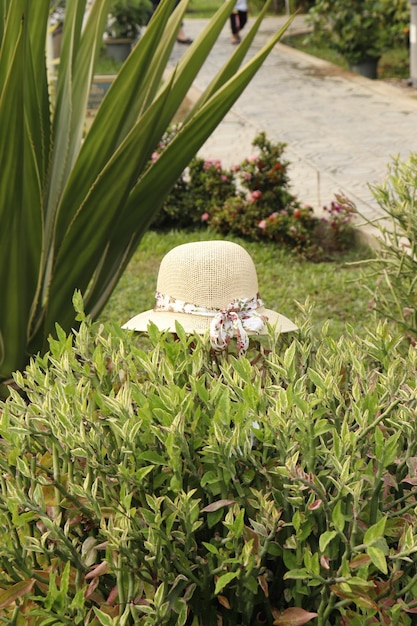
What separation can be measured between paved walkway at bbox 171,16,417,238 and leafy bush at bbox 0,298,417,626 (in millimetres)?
5230

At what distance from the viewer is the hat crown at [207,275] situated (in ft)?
7.76

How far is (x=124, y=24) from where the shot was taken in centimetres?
1516

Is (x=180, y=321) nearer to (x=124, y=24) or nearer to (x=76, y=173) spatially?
(x=76, y=173)

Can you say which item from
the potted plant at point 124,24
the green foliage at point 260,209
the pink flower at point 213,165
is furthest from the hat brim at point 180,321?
the potted plant at point 124,24

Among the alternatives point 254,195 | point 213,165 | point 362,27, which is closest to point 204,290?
point 254,195

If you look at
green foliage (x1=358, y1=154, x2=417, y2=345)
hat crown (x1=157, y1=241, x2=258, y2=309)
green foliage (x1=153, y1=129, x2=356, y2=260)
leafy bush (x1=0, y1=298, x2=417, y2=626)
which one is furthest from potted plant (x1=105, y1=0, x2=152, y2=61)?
leafy bush (x1=0, y1=298, x2=417, y2=626)

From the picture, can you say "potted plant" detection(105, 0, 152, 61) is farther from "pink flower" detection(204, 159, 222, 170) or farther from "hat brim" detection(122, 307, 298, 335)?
"hat brim" detection(122, 307, 298, 335)

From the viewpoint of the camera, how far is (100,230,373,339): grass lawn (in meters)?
5.06

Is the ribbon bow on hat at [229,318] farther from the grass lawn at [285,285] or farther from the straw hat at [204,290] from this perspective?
the grass lawn at [285,285]

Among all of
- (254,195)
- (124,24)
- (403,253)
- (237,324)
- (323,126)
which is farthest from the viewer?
(124,24)

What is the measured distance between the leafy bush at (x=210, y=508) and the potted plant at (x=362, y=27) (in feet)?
38.6

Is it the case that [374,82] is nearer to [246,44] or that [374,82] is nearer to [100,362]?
[246,44]

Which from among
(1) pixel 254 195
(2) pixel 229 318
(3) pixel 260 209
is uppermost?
(2) pixel 229 318

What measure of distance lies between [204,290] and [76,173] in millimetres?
602
